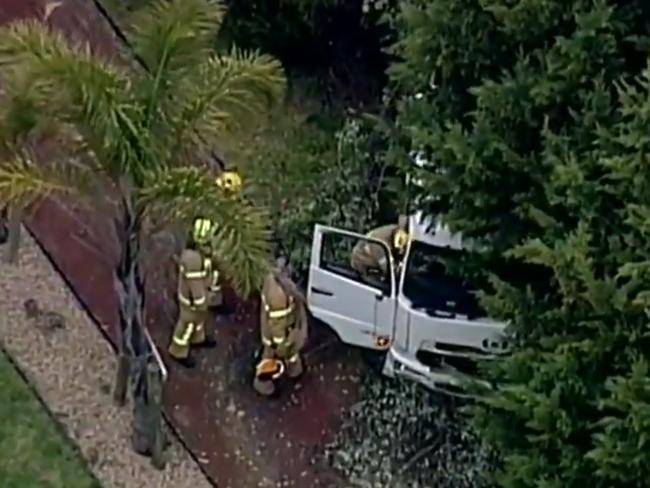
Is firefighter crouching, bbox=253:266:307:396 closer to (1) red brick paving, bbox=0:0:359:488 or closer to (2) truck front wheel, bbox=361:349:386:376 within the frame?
(1) red brick paving, bbox=0:0:359:488

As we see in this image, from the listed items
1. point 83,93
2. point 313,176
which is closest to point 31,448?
point 83,93

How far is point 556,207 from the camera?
41.3ft

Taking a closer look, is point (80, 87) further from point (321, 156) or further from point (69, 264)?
point (321, 156)

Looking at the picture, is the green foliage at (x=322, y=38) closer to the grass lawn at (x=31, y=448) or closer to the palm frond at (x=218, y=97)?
the palm frond at (x=218, y=97)

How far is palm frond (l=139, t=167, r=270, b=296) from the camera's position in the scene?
1296 cm

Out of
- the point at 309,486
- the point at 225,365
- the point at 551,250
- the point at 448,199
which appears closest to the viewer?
the point at 551,250

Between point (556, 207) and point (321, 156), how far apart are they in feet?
17.9

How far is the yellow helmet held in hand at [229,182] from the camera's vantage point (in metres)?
13.6

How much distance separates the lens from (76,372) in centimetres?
1517

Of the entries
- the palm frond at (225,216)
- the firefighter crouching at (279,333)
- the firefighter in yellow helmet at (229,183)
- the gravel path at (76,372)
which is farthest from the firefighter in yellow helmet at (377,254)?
the gravel path at (76,372)

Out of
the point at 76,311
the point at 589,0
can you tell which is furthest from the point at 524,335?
the point at 76,311

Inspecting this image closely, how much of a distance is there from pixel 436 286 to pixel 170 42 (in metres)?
3.04

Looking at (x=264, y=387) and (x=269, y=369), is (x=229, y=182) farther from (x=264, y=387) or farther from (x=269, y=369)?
(x=264, y=387)

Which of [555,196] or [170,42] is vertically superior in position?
[170,42]
